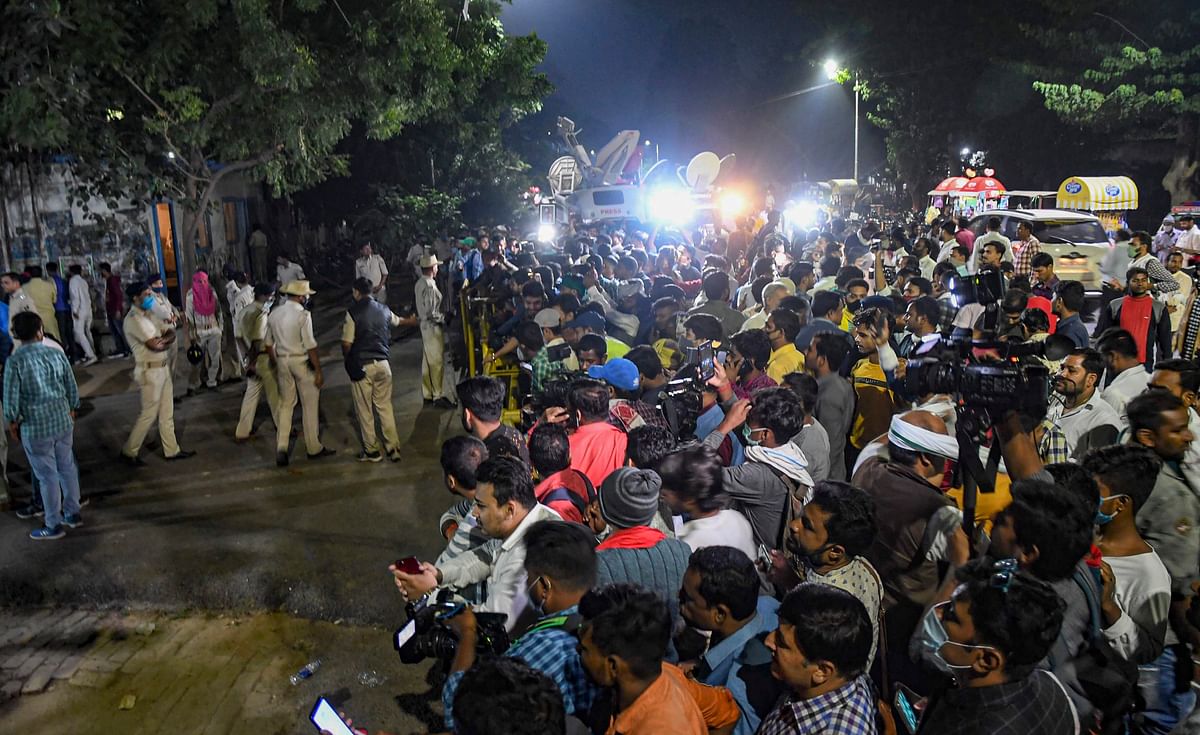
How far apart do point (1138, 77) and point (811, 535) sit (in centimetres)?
2495

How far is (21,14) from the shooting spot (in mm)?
9578

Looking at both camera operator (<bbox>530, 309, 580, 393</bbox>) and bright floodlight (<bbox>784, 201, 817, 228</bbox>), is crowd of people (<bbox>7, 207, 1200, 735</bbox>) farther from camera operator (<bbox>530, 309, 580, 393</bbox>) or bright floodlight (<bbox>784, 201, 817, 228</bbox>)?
bright floodlight (<bbox>784, 201, 817, 228</bbox>)

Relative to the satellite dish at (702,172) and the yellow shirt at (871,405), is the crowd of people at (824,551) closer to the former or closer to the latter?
the yellow shirt at (871,405)

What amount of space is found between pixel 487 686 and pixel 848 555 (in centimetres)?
158

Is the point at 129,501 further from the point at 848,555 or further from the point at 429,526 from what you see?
the point at 848,555

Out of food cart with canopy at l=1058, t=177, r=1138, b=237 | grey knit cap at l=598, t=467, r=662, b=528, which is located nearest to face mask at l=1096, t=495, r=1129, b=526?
grey knit cap at l=598, t=467, r=662, b=528

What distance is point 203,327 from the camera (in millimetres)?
11258

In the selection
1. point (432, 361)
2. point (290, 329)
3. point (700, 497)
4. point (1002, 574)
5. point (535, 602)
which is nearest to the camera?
point (1002, 574)

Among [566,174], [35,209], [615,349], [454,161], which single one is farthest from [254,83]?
[566,174]

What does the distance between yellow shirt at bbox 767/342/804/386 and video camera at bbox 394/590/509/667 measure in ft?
11.8

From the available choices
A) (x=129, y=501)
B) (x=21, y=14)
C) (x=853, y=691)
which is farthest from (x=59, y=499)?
(x=853, y=691)

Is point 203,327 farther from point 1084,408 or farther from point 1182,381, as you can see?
point 1182,381

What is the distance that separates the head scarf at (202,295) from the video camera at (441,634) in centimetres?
939

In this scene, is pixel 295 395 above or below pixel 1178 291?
below
